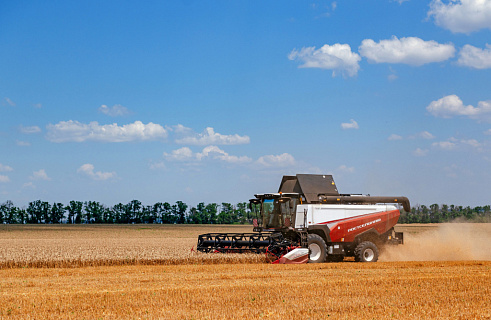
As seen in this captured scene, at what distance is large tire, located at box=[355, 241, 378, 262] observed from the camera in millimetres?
20188

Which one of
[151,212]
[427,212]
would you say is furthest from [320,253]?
[151,212]

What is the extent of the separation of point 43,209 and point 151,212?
959 inches

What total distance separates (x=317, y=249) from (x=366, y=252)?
2072 mm

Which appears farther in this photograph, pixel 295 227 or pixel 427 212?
pixel 427 212

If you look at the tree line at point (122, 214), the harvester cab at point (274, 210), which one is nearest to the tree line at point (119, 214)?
the tree line at point (122, 214)

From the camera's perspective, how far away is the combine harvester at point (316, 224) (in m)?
19.9

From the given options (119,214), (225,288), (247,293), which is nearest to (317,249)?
(225,288)

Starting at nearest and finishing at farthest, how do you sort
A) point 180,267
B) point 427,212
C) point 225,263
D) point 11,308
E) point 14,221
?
point 11,308 → point 180,267 → point 225,263 → point 427,212 → point 14,221

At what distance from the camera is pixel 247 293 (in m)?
12.3

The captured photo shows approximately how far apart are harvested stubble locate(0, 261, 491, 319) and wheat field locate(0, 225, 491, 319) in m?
0.02

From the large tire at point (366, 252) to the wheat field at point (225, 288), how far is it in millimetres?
985

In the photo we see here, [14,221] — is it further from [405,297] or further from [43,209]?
[405,297]

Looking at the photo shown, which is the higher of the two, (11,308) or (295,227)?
(295,227)

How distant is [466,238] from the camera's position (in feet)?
80.9
